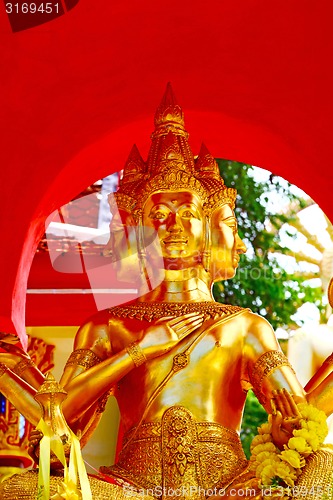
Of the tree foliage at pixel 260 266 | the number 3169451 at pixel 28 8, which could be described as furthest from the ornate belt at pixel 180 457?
the tree foliage at pixel 260 266

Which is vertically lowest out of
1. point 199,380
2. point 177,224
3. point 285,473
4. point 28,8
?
point 285,473

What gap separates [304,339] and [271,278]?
3540 millimetres

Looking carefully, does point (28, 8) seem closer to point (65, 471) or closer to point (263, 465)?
point (65, 471)

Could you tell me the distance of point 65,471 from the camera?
3.57m

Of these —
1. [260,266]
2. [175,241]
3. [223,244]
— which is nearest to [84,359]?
[175,241]

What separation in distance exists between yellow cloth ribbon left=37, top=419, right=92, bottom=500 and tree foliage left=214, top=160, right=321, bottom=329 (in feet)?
14.6

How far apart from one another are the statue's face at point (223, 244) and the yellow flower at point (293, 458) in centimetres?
99

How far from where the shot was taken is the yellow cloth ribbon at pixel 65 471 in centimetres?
352

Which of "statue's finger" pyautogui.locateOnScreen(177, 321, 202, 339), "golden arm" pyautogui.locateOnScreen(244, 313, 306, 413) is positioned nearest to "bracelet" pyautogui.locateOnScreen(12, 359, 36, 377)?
"statue's finger" pyautogui.locateOnScreen(177, 321, 202, 339)

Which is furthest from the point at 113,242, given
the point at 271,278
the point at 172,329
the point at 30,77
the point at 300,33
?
the point at 271,278

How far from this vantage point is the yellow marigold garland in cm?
360

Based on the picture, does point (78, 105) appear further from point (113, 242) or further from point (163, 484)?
point (163, 484)

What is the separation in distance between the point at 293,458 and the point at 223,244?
1.06 metres

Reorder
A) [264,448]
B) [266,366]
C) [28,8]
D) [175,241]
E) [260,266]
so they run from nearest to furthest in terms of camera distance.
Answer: [264,448]
[266,366]
[175,241]
[28,8]
[260,266]
